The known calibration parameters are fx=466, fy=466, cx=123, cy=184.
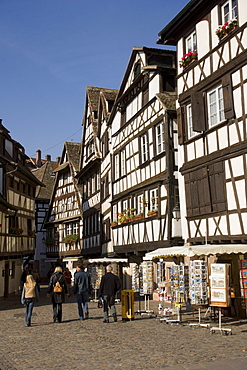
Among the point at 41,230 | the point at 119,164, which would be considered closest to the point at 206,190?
the point at 119,164

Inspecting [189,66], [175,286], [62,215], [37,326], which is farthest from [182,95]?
[62,215]

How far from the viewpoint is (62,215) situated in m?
43.2

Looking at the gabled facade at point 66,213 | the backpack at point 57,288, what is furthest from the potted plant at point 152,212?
the gabled facade at point 66,213

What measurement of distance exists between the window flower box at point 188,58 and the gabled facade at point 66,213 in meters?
23.1

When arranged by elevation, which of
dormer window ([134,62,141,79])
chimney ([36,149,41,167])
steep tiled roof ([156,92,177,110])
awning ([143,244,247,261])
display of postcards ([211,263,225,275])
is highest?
chimney ([36,149,41,167])

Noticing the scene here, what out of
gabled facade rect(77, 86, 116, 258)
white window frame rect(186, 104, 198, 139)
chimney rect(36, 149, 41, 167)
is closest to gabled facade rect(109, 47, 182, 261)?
white window frame rect(186, 104, 198, 139)

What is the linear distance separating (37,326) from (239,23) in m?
11.1

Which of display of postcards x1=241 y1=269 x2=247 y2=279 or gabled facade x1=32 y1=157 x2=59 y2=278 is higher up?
gabled facade x1=32 y1=157 x2=59 y2=278

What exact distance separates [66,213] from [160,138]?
23698mm

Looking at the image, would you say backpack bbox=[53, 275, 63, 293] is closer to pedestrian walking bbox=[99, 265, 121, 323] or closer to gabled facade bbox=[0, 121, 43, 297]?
pedestrian walking bbox=[99, 265, 121, 323]

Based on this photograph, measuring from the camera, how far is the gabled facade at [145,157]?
19.1 metres

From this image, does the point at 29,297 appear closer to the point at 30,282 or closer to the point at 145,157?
the point at 30,282

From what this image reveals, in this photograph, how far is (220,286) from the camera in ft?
38.2

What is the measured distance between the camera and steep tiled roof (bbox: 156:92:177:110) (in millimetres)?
19531
